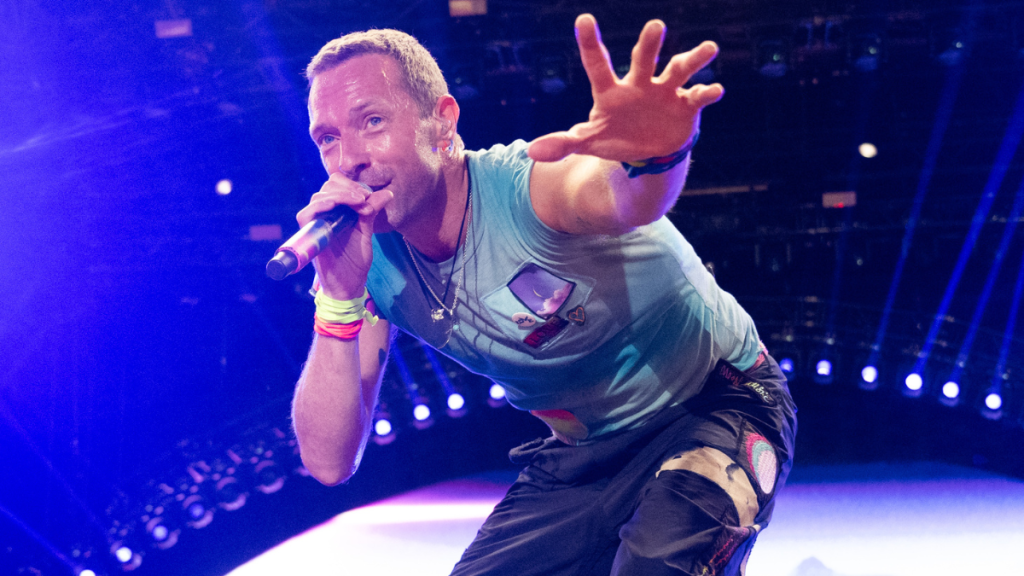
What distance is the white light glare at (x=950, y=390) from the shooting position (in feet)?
15.6

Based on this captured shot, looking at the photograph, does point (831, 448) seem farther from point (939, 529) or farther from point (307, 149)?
point (307, 149)

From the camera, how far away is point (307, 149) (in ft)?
18.7

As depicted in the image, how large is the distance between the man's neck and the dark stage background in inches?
116

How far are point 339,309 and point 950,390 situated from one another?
15.0 feet

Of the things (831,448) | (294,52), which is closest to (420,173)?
(294,52)

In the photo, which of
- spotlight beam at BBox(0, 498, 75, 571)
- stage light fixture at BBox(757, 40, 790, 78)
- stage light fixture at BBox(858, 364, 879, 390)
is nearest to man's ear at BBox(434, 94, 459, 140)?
spotlight beam at BBox(0, 498, 75, 571)

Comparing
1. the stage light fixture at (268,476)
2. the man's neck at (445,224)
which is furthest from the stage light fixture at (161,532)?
the man's neck at (445,224)

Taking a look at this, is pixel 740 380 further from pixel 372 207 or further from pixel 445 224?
pixel 372 207

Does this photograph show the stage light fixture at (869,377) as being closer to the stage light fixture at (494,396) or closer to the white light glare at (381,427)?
the stage light fixture at (494,396)

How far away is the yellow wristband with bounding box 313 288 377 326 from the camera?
1765mm

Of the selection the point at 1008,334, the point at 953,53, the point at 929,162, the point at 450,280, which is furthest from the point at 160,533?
the point at 929,162

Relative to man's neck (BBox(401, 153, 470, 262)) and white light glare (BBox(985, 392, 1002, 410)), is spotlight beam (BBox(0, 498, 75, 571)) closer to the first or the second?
man's neck (BBox(401, 153, 470, 262))

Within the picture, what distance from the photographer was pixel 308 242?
148cm

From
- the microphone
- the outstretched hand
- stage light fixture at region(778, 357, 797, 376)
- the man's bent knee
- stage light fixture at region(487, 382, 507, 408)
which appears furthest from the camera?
stage light fixture at region(778, 357, 797, 376)
